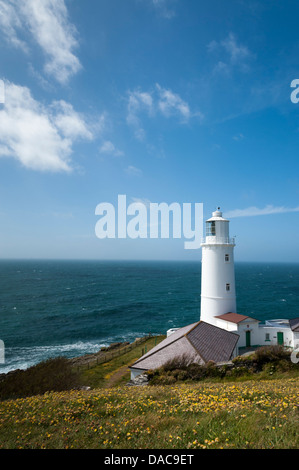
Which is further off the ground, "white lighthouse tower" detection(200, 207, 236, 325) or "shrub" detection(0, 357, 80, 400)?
"white lighthouse tower" detection(200, 207, 236, 325)

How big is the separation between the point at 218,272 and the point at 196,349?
9.90m

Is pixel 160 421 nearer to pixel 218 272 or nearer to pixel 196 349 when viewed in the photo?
pixel 196 349

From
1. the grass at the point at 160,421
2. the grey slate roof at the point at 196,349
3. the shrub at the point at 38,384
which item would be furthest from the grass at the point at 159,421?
the grey slate roof at the point at 196,349

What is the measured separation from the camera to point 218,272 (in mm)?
24562

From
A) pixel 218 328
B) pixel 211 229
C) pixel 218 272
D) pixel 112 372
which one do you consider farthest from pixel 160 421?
pixel 211 229

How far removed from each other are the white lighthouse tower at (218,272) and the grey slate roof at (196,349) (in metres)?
5.33

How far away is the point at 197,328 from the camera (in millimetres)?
19016

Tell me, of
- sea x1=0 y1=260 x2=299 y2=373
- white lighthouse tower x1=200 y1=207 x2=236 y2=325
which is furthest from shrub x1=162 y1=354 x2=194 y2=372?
sea x1=0 y1=260 x2=299 y2=373

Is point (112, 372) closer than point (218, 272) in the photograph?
Yes

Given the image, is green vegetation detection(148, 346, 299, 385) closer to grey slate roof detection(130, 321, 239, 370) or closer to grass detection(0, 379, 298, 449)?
grey slate roof detection(130, 321, 239, 370)

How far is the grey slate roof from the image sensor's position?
Result: 1566 cm

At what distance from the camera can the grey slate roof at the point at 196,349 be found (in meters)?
15.7

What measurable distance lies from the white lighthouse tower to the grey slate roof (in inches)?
210
